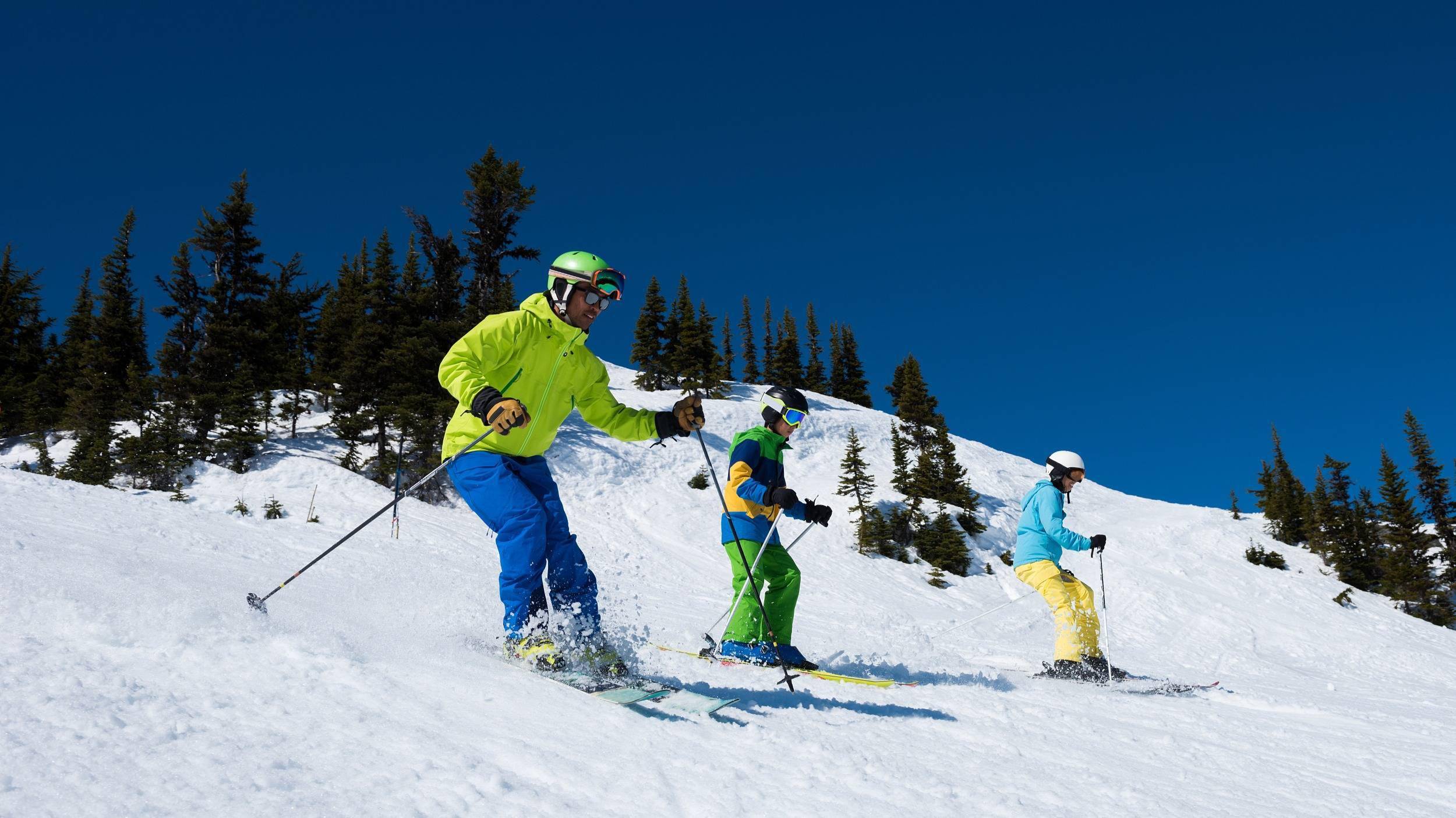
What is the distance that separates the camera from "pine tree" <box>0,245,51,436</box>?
84.8 feet

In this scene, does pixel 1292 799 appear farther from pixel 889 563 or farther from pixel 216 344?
pixel 216 344

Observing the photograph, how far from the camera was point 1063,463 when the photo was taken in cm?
730

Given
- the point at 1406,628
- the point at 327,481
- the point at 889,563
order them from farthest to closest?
1. the point at 889,563
2. the point at 1406,628
3. the point at 327,481

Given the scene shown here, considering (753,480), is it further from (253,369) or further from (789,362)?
(789,362)

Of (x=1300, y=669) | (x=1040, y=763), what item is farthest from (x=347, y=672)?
(x=1300, y=669)

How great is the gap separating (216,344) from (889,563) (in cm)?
2107

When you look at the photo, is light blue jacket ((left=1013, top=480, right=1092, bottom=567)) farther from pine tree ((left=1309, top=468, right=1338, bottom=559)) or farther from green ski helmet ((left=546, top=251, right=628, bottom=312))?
pine tree ((left=1309, top=468, right=1338, bottom=559))

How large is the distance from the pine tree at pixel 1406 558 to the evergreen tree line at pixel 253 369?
4157 centimetres

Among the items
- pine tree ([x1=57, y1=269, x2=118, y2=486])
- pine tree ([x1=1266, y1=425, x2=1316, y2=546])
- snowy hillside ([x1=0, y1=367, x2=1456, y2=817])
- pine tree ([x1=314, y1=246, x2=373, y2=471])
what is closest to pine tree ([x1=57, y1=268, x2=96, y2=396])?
pine tree ([x1=57, y1=269, x2=118, y2=486])

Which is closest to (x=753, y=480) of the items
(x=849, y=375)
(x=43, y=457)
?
(x=43, y=457)

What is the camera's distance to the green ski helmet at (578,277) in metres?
4.34

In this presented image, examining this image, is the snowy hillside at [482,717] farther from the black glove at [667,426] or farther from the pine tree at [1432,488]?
the pine tree at [1432,488]

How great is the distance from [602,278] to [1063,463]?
16.6ft

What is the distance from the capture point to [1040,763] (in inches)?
123
